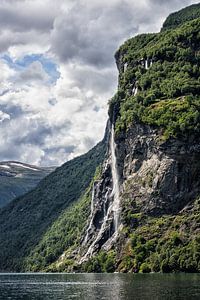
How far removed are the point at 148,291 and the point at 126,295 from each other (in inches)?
306

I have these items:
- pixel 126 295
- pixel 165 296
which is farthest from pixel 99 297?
pixel 165 296

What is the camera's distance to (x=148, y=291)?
123375 millimetres

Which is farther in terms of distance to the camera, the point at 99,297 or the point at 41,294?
the point at 41,294

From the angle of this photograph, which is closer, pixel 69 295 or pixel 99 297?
pixel 99 297

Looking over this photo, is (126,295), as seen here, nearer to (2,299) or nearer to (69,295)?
(69,295)

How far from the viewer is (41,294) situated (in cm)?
13325

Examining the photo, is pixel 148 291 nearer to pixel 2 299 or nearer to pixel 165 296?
pixel 165 296

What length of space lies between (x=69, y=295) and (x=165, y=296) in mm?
25013

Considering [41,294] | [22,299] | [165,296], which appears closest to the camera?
[165,296]

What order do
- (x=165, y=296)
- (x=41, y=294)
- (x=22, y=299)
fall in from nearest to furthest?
(x=165, y=296) < (x=22, y=299) < (x=41, y=294)

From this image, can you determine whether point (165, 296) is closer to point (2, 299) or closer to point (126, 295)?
point (126, 295)

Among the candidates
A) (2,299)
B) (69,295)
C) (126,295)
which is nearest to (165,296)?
(126,295)

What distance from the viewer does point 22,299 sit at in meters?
121

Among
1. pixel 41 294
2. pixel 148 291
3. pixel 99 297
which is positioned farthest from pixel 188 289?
pixel 41 294
